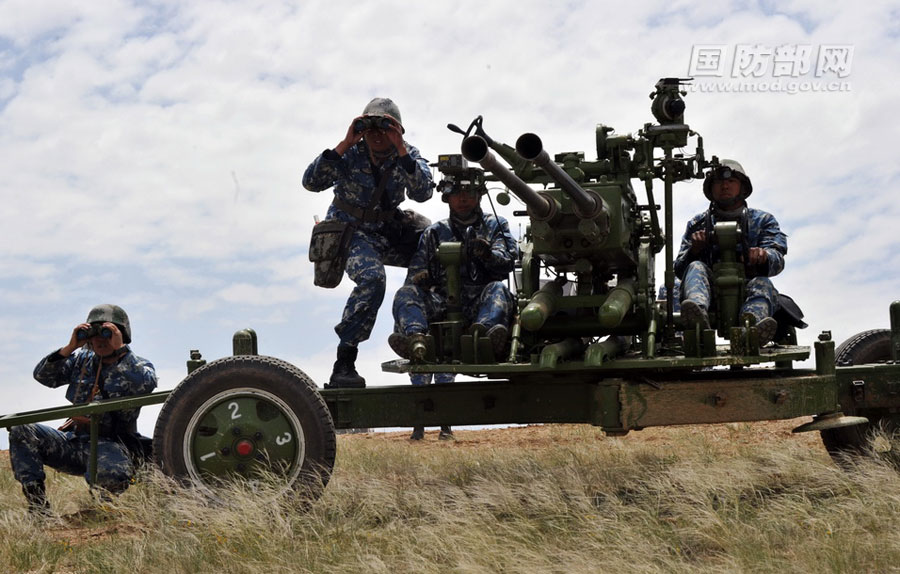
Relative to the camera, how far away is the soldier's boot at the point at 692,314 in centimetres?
664

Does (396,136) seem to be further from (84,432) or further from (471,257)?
(84,432)

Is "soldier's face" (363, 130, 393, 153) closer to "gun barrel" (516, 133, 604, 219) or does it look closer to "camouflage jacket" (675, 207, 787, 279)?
"gun barrel" (516, 133, 604, 219)

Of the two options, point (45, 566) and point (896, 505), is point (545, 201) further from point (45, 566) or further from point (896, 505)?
point (45, 566)

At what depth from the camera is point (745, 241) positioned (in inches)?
311

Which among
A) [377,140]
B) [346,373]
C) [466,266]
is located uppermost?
[377,140]

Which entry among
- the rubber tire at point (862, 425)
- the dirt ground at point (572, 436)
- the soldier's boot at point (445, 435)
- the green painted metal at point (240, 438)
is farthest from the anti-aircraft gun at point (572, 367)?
the soldier's boot at point (445, 435)

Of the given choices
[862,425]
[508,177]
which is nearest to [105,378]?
[508,177]

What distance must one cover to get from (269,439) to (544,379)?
192 centimetres

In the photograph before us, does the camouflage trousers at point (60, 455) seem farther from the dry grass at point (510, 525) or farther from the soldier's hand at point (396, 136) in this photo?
the soldier's hand at point (396, 136)

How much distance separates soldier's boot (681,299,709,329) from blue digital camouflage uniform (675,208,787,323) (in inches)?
11.8

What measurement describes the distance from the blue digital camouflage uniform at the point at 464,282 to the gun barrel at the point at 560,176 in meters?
1.02

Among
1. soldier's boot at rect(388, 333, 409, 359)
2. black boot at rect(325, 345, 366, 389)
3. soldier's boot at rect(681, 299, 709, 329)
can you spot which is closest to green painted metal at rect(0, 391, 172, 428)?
black boot at rect(325, 345, 366, 389)

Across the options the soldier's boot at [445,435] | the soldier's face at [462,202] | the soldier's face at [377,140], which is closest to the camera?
the soldier's face at [462,202]

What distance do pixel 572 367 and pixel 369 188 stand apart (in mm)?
2524
